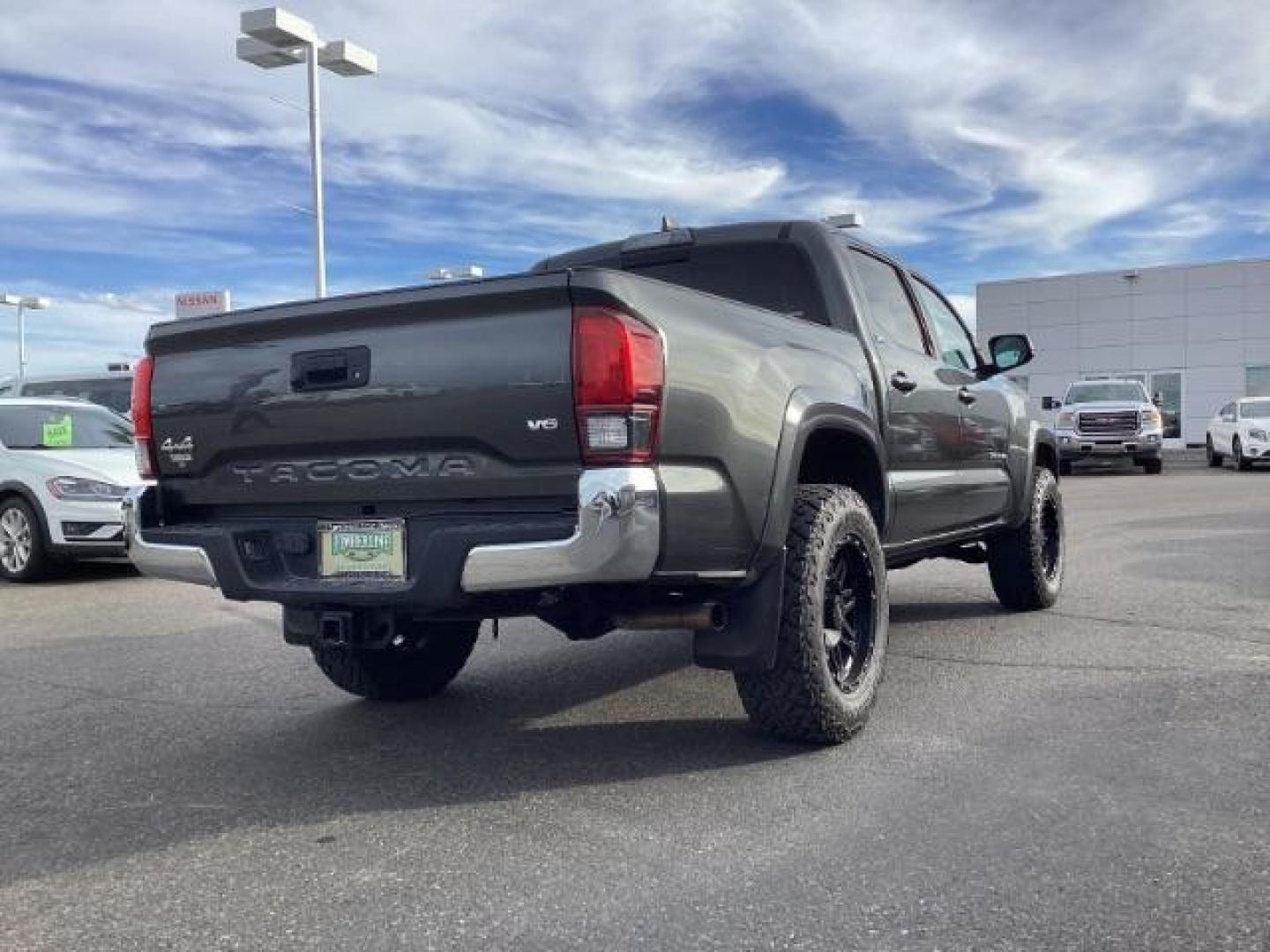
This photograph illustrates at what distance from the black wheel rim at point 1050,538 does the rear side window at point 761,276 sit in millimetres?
2693

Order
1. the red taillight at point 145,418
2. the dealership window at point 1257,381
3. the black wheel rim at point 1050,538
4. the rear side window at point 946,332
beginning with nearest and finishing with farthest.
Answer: the red taillight at point 145,418
the rear side window at point 946,332
the black wheel rim at point 1050,538
the dealership window at point 1257,381

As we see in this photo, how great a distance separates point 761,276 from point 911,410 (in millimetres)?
897

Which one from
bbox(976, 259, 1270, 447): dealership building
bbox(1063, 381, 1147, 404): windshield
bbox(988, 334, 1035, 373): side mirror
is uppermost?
bbox(976, 259, 1270, 447): dealership building

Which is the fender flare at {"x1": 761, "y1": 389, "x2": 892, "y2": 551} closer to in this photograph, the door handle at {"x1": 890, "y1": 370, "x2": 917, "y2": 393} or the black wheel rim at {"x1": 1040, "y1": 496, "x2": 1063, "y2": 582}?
the door handle at {"x1": 890, "y1": 370, "x2": 917, "y2": 393}

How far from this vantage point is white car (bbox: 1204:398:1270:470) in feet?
76.4

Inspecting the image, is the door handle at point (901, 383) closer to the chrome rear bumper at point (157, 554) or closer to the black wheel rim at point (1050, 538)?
the black wheel rim at point (1050, 538)

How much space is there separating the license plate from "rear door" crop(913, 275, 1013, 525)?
3.10 meters

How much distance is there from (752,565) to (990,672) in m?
2.09

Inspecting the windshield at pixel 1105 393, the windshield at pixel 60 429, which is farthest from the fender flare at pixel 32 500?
the windshield at pixel 1105 393

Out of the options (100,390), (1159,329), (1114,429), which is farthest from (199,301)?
(1159,329)

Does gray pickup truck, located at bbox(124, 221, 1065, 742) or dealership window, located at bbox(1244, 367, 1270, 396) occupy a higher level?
dealership window, located at bbox(1244, 367, 1270, 396)

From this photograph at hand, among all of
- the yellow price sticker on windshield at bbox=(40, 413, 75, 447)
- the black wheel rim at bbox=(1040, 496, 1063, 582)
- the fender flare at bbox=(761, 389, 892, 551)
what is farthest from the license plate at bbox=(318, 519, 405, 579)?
the yellow price sticker on windshield at bbox=(40, 413, 75, 447)

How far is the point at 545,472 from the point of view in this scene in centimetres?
351

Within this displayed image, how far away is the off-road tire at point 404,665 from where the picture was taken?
16.5 ft
